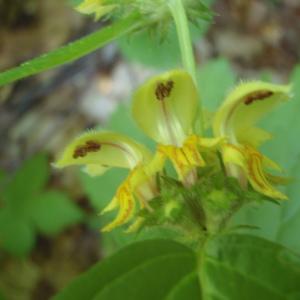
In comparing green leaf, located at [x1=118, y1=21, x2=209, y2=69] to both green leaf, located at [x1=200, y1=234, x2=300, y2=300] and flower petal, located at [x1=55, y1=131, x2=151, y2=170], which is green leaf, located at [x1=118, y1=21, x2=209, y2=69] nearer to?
flower petal, located at [x1=55, y1=131, x2=151, y2=170]

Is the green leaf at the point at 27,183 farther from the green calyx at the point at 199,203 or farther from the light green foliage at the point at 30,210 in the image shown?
the green calyx at the point at 199,203

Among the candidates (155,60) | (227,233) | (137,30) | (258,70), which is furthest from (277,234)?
(258,70)

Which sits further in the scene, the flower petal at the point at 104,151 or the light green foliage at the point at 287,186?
the light green foliage at the point at 287,186

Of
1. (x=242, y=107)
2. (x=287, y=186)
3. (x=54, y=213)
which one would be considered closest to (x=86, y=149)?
(x=242, y=107)

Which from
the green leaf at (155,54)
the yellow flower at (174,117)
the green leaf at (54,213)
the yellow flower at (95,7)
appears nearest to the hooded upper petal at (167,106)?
the yellow flower at (174,117)

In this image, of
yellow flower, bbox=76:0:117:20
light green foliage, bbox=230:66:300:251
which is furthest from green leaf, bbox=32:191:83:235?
yellow flower, bbox=76:0:117:20

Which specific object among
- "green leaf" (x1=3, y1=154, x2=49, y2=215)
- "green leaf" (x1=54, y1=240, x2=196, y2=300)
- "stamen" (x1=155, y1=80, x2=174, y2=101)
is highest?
"green leaf" (x1=3, y1=154, x2=49, y2=215)
